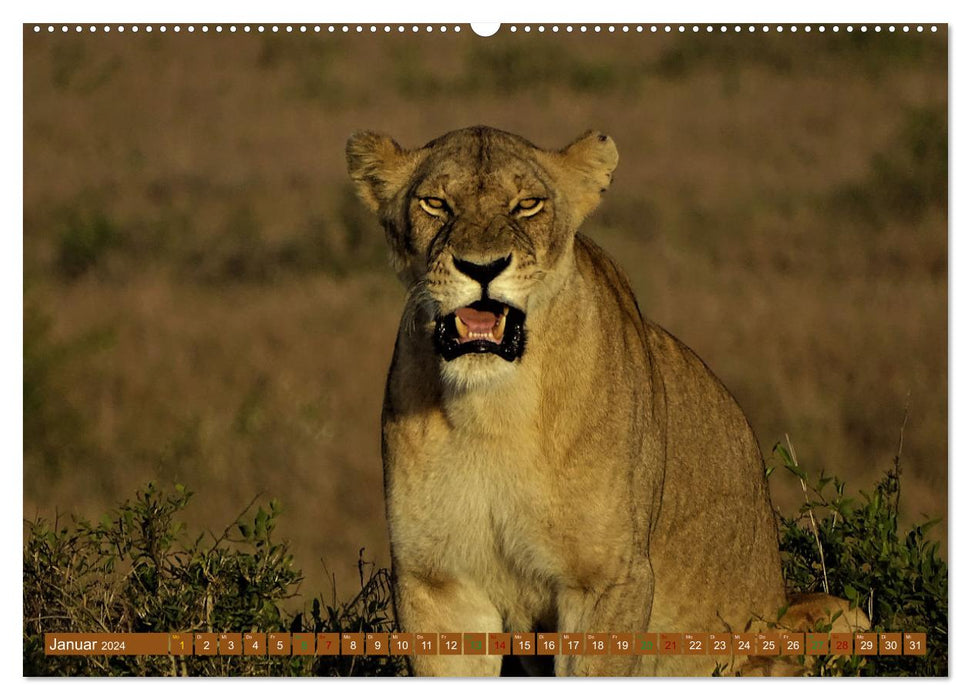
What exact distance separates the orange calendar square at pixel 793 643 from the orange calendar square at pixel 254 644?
1.37 meters

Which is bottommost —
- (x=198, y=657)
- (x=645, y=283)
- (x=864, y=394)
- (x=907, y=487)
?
(x=198, y=657)

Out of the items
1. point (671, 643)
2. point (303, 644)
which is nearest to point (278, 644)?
point (303, 644)

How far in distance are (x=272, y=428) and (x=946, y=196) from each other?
5.54m

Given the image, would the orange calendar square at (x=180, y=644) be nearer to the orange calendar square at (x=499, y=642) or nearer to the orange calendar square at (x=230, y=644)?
the orange calendar square at (x=230, y=644)

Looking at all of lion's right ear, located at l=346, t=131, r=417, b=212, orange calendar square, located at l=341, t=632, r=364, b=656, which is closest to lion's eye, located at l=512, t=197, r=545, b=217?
lion's right ear, located at l=346, t=131, r=417, b=212

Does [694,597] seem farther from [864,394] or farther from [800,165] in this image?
[800,165]

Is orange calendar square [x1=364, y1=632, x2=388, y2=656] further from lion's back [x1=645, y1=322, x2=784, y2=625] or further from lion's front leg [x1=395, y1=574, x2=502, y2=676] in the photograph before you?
lion's back [x1=645, y1=322, x2=784, y2=625]

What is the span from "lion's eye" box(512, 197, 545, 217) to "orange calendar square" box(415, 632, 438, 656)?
1067 mm

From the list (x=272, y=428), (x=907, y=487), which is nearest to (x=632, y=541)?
(x=907, y=487)

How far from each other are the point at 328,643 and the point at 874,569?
1714mm

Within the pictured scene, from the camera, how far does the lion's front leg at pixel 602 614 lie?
5.55 metres

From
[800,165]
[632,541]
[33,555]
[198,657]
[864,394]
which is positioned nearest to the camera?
[632,541]

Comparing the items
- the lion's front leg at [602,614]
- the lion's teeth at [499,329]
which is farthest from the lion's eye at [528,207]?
the lion's front leg at [602,614]

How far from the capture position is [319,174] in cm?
1424
